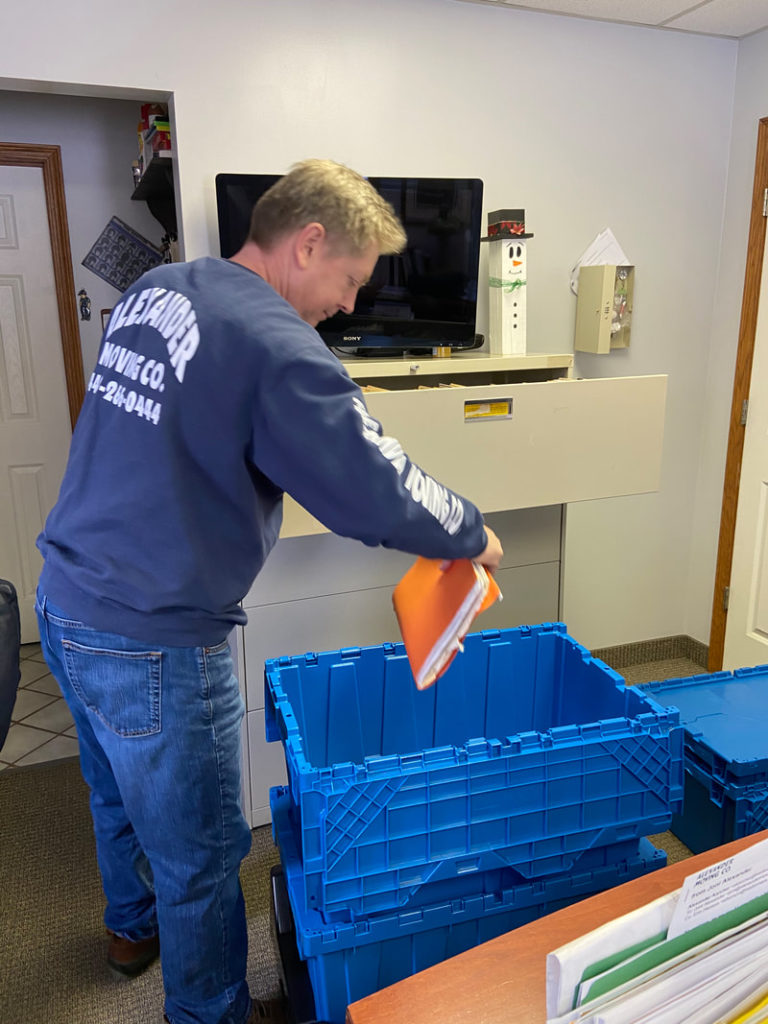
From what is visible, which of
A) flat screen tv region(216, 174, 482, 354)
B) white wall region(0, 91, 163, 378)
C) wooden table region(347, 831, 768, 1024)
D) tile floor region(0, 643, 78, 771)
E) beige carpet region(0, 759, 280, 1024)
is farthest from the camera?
white wall region(0, 91, 163, 378)

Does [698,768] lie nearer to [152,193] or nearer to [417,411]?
[417,411]

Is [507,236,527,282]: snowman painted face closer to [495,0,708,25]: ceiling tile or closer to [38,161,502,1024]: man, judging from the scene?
[495,0,708,25]: ceiling tile

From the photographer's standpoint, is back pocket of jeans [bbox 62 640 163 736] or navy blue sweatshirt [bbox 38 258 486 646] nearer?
navy blue sweatshirt [bbox 38 258 486 646]

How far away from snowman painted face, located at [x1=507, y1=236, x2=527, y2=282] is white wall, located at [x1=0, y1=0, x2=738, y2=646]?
23cm

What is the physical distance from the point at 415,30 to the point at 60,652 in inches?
78.5

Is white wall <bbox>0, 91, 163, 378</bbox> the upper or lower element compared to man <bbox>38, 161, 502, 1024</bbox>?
upper

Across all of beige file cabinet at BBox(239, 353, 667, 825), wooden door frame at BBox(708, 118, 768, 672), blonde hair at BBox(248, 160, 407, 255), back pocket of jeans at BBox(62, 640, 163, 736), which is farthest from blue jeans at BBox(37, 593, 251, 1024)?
wooden door frame at BBox(708, 118, 768, 672)

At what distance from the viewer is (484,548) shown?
47.6 inches

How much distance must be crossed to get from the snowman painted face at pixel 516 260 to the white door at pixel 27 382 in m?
1.94

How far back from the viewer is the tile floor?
259cm

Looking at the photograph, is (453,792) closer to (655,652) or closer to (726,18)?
(655,652)

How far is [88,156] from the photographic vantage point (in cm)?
309

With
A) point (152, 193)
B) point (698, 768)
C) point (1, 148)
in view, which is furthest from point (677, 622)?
point (1, 148)

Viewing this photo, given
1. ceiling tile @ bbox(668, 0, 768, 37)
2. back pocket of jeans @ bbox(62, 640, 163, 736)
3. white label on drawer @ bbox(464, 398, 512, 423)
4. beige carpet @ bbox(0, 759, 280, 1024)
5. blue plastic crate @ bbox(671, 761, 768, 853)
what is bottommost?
beige carpet @ bbox(0, 759, 280, 1024)
